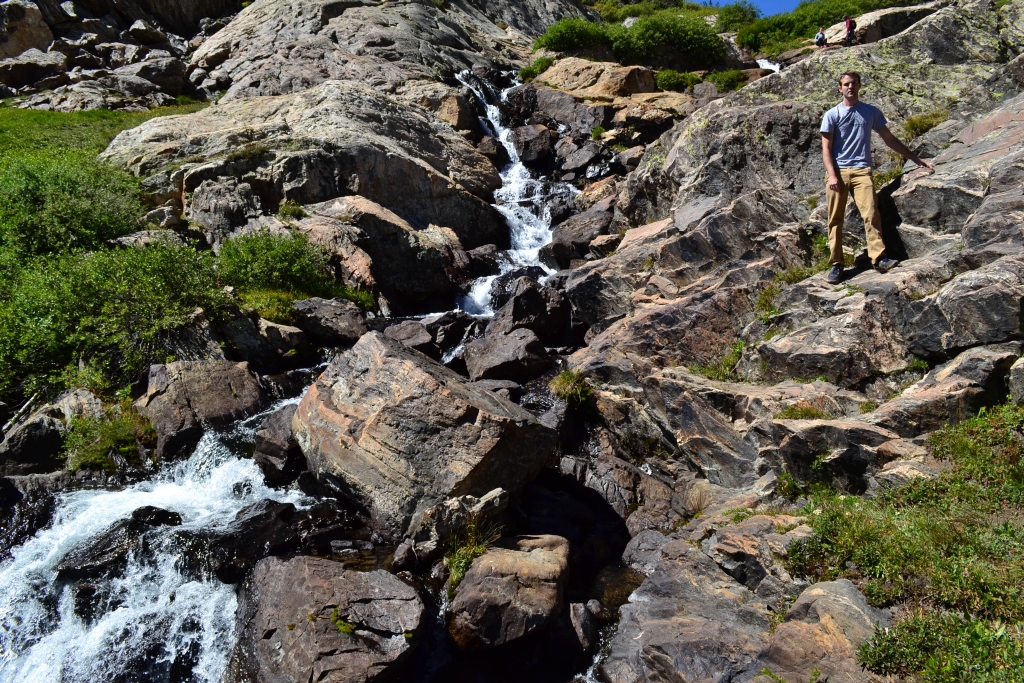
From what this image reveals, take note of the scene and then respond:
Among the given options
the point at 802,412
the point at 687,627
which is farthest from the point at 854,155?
the point at 687,627

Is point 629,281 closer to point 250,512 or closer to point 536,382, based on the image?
point 536,382

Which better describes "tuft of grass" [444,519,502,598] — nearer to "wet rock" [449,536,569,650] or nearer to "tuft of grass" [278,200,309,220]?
"wet rock" [449,536,569,650]

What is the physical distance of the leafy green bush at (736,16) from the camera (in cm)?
4825

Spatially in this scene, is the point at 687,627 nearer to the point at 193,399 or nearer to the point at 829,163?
the point at 829,163

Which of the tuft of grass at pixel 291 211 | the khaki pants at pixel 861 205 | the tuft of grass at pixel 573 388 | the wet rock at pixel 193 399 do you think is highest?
the khaki pants at pixel 861 205

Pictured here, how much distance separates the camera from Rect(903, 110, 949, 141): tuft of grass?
13.1 m

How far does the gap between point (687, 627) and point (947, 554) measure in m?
3.02

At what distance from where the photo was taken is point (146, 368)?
1366 centimetres

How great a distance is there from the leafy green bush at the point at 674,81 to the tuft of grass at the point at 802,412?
29429 millimetres

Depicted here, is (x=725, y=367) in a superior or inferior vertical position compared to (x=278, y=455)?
inferior

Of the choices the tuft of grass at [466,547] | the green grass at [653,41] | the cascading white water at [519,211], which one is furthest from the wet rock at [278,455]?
the green grass at [653,41]

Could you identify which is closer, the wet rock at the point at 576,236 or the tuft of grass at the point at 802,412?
the tuft of grass at the point at 802,412

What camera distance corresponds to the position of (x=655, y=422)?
12.0 metres

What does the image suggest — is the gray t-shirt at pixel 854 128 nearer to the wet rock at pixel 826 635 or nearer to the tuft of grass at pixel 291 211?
the wet rock at pixel 826 635
